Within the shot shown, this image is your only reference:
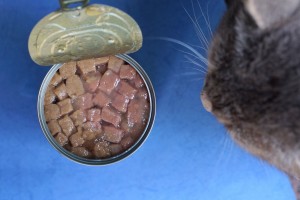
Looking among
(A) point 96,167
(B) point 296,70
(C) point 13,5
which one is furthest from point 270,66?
(C) point 13,5

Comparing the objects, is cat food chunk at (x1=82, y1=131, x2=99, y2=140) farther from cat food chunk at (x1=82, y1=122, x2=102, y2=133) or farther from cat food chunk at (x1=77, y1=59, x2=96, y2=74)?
cat food chunk at (x1=77, y1=59, x2=96, y2=74)

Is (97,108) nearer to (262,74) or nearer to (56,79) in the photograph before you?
(56,79)

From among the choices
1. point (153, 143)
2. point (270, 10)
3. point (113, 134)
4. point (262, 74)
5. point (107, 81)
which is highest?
point (270, 10)

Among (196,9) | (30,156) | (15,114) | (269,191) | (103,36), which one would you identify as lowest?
(269,191)

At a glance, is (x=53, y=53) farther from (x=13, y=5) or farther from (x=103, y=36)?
(x=13, y=5)

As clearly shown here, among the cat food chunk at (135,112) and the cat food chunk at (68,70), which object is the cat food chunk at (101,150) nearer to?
the cat food chunk at (135,112)

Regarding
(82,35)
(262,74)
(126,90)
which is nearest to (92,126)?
(126,90)

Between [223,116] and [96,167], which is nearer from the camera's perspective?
[223,116]
